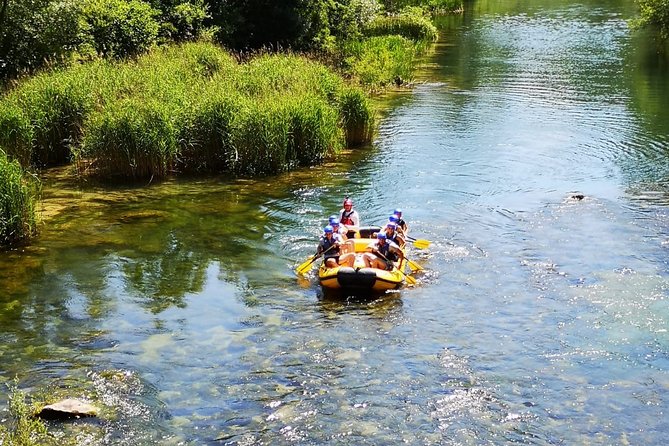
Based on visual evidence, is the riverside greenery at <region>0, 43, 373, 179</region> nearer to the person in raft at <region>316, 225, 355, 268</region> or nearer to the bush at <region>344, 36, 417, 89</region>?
the person in raft at <region>316, 225, 355, 268</region>

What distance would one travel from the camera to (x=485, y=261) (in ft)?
50.6

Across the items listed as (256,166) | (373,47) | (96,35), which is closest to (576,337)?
(256,166)

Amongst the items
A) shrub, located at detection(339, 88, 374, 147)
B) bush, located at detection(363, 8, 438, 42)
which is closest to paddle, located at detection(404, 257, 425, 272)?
shrub, located at detection(339, 88, 374, 147)

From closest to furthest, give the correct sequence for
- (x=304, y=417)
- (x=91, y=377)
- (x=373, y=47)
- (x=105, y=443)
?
(x=105, y=443), (x=304, y=417), (x=91, y=377), (x=373, y=47)

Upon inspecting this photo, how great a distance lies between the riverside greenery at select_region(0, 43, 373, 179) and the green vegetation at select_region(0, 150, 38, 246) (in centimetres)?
417

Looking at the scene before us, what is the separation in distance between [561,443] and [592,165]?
14586 millimetres

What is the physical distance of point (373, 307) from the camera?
13555 mm

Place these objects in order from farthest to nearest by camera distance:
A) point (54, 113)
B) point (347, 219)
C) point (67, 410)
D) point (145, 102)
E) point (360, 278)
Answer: point (54, 113), point (145, 102), point (347, 219), point (360, 278), point (67, 410)

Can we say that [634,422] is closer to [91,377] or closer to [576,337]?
[576,337]

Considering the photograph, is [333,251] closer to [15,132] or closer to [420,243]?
[420,243]

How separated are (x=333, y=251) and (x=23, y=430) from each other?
23.7 feet

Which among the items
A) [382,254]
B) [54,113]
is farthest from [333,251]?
[54,113]

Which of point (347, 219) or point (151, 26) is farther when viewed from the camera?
point (151, 26)

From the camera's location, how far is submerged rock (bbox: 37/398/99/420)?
962 centimetres
